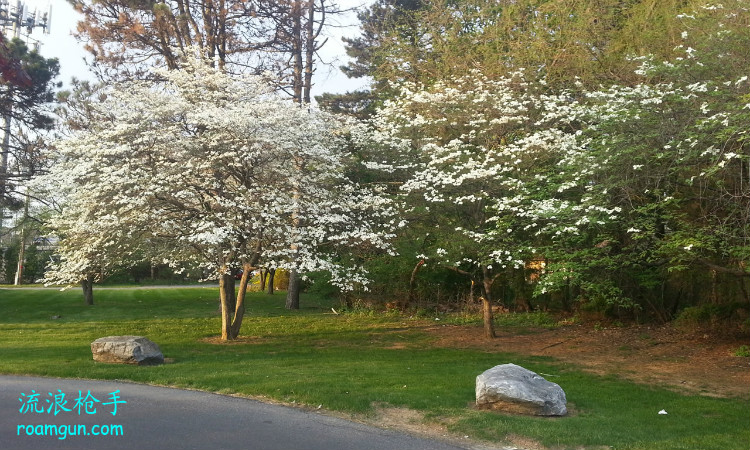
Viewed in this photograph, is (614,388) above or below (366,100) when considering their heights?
below

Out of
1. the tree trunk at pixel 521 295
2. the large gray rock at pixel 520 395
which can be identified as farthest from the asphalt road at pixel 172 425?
the tree trunk at pixel 521 295

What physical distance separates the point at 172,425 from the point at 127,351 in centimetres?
545

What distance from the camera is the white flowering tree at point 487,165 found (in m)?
13.0

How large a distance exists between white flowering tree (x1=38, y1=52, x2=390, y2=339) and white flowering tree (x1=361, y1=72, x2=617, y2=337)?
4.92 feet

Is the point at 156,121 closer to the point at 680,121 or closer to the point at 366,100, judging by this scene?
the point at 680,121

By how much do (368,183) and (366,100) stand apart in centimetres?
2319

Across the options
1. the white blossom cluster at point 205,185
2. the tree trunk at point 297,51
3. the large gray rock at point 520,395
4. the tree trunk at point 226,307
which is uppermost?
the tree trunk at point 297,51

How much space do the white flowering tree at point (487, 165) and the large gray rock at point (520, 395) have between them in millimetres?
3654

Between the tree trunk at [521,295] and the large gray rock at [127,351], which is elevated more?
the tree trunk at [521,295]

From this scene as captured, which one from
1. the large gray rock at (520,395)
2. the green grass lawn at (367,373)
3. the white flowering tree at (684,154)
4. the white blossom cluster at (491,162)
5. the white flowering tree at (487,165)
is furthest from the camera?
the white flowering tree at (487,165)

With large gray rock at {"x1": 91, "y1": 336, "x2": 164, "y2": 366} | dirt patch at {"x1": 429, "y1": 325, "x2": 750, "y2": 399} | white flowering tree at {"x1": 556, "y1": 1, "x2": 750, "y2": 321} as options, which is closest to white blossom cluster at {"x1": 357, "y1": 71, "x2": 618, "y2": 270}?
white flowering tree at {"x1": 556, "y1": 1, "x2": 750, "y2": 321}

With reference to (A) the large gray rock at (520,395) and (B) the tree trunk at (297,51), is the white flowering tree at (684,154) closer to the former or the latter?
(A) the large gray rock at (520,395)

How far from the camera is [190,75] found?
15.6 m

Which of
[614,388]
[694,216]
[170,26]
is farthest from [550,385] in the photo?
[170,26]
